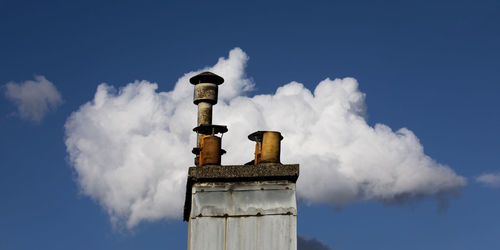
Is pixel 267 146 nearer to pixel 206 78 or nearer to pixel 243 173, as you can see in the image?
pixel 243 173

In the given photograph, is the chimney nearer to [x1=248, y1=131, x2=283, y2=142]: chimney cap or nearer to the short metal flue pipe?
the short metal flue pipe

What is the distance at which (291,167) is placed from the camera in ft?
31.3

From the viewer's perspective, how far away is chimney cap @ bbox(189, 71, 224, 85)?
46.8 feet

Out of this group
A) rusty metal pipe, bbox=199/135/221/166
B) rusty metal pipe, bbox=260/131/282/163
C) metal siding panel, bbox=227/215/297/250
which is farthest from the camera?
rusty metal pipe, bbox=199/135/221/166

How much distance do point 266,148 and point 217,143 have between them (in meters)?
0.76

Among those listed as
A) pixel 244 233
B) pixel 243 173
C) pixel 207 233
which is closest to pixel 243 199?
pixel 243 173

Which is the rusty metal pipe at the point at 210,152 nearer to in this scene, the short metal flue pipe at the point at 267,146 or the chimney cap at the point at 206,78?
the short metal flue pipe at the point at 267,146

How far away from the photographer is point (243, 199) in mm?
9531

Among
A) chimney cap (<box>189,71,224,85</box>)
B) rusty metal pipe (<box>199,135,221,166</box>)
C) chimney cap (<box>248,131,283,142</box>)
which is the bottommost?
rusty metal pipe (<box>199,135,221,166</box>)

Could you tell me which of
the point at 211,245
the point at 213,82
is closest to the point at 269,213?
the point at 211,245

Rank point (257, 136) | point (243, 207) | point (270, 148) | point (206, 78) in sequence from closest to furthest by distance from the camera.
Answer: point (243, 207), point (270, 148), point (257, 136), point (206, 78)

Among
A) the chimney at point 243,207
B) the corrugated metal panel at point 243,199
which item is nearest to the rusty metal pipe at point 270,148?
the chimney at point 243,207

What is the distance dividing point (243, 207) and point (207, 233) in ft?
1.97

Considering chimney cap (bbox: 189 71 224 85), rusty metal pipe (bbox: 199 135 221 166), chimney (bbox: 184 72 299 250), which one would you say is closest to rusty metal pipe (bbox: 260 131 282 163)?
chimney (bbox: 184 72 299 250)
